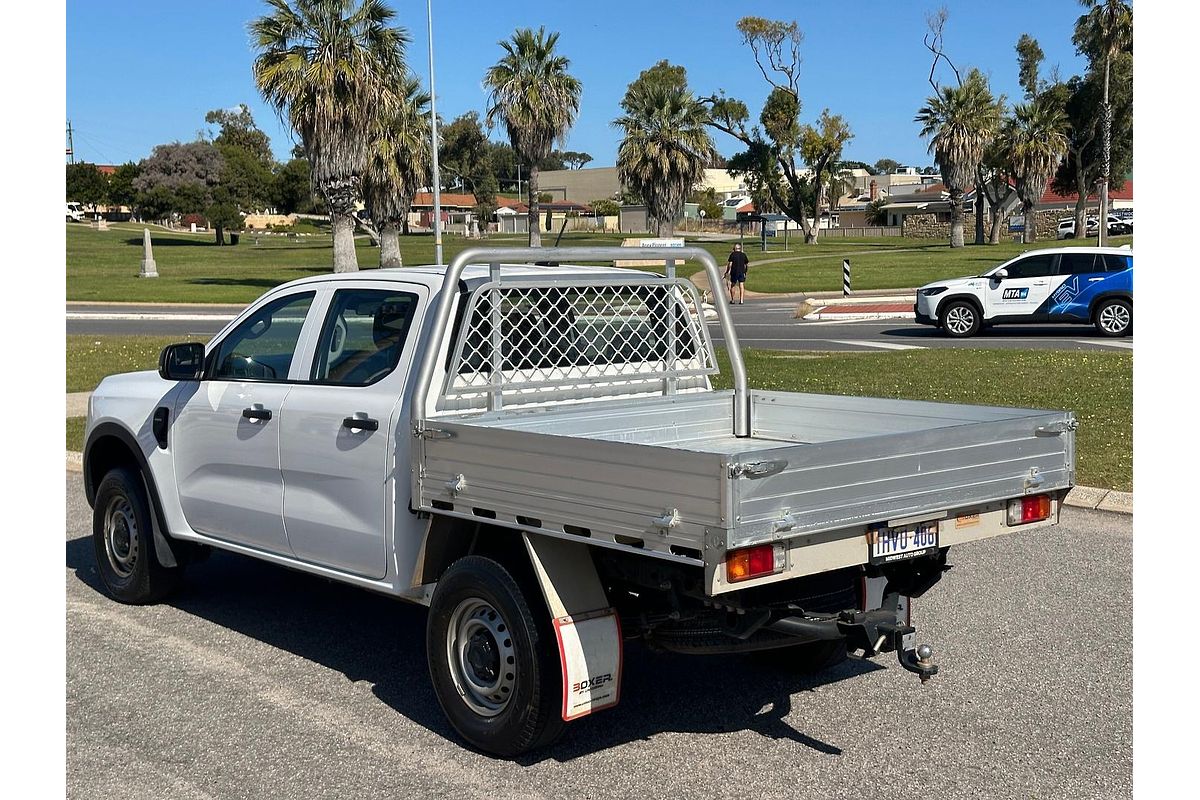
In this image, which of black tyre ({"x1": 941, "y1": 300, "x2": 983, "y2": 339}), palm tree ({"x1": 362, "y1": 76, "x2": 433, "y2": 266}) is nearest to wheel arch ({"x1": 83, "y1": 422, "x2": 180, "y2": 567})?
black tyre ({"x1": 941, "y1": 300, "x2": 983, "y2": 339})

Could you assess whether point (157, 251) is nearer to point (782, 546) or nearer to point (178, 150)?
point (178, 150)

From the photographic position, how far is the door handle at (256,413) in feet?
20.6

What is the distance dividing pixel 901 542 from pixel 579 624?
120cm

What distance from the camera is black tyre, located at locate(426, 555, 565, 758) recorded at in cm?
488

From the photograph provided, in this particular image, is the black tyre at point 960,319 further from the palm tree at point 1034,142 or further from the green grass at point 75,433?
the palm tree at point 1034,142

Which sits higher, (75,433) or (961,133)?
(961,133)

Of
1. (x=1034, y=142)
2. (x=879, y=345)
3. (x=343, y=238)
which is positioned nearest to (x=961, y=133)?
(x=1034, y=142)

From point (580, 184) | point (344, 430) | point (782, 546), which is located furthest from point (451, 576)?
point (580, 184)

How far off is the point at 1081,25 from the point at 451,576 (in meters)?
79.0

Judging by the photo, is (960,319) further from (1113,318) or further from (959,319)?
(1113,318)

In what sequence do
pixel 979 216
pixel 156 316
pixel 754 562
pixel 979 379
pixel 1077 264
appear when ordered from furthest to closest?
pixel 979 216
pixel 156 316
pixel 1077 264
pixel 979 379
pixel 754 562

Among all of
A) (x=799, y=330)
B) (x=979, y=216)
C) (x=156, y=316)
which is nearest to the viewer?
(x=799, y=330)

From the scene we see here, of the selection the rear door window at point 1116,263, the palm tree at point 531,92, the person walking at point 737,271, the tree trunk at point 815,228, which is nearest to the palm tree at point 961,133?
the tree trunk at point 815,228

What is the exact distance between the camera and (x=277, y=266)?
6159 cm
